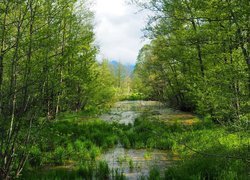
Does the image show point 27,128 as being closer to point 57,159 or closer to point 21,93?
point 21,93

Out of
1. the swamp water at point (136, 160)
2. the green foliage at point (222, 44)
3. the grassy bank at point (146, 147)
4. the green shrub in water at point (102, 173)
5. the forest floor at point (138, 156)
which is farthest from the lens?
the swamp water at point (136, 160)

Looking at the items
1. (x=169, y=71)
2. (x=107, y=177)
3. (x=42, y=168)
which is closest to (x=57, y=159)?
(x=42, y=168)

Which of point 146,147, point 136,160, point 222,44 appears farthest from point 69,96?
point 222,44

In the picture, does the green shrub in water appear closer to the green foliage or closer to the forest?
the forest

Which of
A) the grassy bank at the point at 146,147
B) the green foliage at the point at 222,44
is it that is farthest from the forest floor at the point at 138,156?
the green foliage at the point at 222,44

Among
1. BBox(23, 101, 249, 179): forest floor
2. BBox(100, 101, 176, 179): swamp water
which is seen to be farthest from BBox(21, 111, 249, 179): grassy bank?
BBox(100, 101, 176, 179): swamp water

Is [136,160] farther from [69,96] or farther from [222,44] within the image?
[222,44]

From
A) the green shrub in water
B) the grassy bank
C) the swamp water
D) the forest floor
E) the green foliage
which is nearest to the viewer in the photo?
the green foliage

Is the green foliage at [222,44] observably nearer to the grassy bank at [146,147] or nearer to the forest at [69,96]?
the forest at [69,96]

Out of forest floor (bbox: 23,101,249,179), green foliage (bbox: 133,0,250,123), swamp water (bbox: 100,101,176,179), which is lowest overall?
swamp water (bbox: 100,101,176,179)

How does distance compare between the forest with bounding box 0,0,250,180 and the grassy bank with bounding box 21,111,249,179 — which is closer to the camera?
the forest with bounding box 0,0,250,180

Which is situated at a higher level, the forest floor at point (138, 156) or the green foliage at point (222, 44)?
the green foliage at point (222, 44)

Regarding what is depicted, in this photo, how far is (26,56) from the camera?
6.94 meters

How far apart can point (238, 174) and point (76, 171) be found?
423 centimetres
